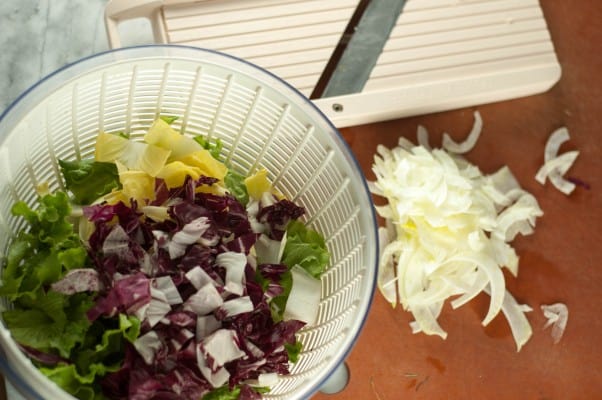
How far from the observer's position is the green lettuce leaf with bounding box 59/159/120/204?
80 centimetres

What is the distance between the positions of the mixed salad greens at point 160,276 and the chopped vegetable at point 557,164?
455 millimetres

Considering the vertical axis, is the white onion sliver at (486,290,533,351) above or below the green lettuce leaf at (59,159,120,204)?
below

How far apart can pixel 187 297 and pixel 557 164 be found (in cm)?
66

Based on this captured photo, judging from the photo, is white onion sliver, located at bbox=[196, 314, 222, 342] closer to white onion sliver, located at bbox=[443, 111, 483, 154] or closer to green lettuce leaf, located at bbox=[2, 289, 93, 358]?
green lettuce leaf, located at bbox=[2, 289, 93, 358]

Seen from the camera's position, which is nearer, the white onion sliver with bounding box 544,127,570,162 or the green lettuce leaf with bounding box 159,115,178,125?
the green lettuce leaf with bounding box 159,115,178,125

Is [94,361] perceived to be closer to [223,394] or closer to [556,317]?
[223,394]

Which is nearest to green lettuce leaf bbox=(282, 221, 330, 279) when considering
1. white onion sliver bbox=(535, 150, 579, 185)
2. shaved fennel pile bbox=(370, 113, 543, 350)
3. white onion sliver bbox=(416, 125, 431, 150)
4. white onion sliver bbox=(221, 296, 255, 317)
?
white onion sliver bbox=(221, 296, 255, 317)

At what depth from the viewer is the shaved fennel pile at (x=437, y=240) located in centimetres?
101

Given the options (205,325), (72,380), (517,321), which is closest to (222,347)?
(205,325)

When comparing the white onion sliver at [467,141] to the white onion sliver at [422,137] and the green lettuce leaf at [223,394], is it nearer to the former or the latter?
the white onion sliver at [422,137]

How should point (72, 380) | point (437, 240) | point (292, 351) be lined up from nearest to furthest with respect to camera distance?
1. point (72, 380)
2. point (292, 351)
3. point (437, 240)

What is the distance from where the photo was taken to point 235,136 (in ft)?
2.92

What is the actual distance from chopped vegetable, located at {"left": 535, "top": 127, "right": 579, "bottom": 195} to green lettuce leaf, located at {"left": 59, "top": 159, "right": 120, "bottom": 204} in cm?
66

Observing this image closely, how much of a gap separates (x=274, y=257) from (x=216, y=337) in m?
0.14
